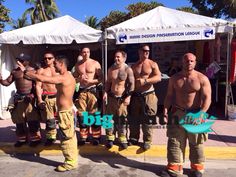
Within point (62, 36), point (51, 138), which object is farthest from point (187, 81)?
point (62, 36)

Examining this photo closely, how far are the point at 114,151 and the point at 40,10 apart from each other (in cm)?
2594

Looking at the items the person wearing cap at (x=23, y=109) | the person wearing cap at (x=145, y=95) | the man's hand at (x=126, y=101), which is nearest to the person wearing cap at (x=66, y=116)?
the man's hand at (x=126, y=101)

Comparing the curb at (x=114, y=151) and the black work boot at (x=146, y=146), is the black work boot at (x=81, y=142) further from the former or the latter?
the black work boot at (x=146, y=146)

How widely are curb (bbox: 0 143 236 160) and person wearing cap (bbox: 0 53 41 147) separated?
14 cm

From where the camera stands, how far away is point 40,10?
2867 cm

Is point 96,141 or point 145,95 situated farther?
point 96,141

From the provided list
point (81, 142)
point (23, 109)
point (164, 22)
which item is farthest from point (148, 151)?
point (164, 22)

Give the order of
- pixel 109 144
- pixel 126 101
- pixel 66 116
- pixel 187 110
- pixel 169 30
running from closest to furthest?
pixel 187 110 → pixel 66 116 → pixel 126 101 → pixel 109 144 → pixel 169 30

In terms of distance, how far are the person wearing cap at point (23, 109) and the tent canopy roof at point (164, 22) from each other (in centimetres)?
271

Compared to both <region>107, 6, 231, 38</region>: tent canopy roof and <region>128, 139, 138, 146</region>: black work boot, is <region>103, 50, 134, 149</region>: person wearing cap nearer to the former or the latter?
<region>128, 139, 138, 146</region>: black work boot

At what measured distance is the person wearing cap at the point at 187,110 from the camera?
4078mm

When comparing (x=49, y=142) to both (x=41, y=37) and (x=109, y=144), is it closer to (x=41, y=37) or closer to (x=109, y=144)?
(x=109, y=144)

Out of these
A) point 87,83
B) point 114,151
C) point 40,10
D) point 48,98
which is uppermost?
point 40,10

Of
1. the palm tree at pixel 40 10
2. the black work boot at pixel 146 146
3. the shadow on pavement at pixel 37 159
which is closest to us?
the shadow on pavement at pixel 37 159
